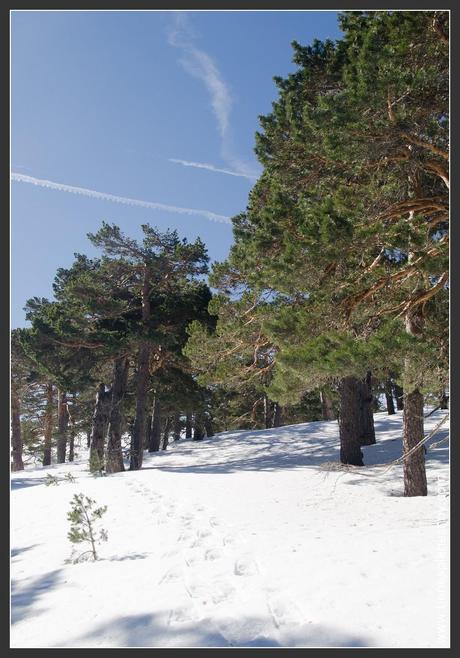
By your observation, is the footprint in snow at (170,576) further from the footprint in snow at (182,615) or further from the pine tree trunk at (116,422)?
the pine tree trunk at (116,422)

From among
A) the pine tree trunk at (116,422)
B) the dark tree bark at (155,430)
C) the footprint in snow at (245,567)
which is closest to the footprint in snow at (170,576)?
the footprint in snow at (245,567)

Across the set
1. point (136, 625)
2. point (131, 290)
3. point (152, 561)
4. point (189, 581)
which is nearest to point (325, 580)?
point (189, 581)

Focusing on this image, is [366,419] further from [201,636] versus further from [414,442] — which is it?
[201,636]

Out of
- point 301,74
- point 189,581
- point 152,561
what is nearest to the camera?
point 189,581

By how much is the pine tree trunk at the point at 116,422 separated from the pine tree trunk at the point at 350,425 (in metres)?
8.54

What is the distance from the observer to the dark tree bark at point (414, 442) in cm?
766

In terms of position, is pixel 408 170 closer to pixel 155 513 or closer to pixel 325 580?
pixel 325 580

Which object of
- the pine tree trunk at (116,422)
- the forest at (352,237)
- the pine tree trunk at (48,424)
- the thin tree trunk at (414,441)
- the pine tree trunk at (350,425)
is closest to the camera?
the forest at (352,237)

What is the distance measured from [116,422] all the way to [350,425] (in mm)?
9431

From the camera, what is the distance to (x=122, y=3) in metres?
3.79

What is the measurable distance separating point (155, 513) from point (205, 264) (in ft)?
33.9

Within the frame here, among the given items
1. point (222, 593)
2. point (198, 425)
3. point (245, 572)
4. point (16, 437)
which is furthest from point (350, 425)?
point (16, 437)

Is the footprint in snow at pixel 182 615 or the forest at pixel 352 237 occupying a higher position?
the forest at pixel 352 237

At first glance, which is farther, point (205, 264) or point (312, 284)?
point (205, 264)
